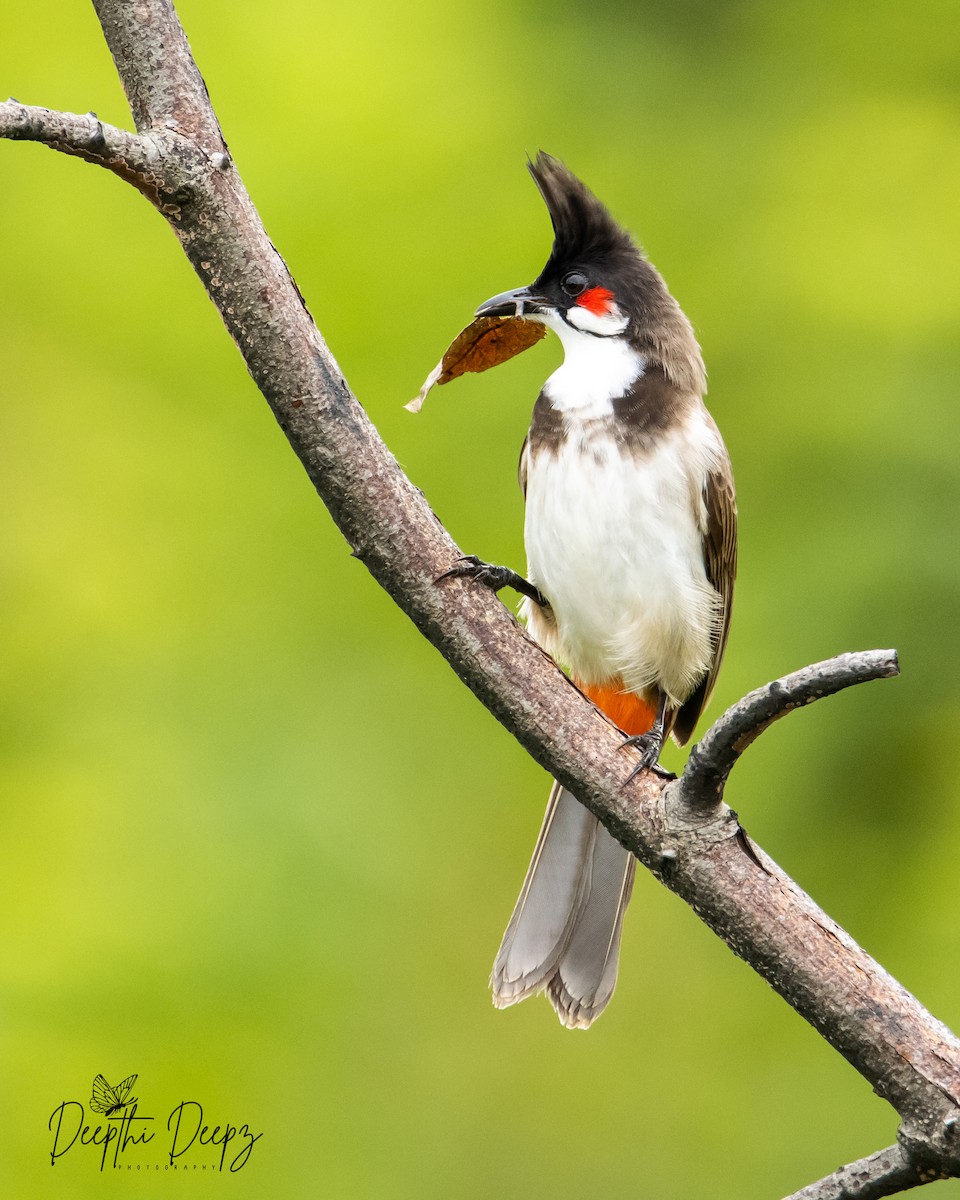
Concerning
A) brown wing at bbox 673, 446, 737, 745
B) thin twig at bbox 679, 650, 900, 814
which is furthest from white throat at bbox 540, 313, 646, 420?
thin twig at bbox 679, 650, 900, 814

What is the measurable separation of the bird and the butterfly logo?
51.0 inches

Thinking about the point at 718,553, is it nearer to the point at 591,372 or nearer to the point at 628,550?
the point at 628,550

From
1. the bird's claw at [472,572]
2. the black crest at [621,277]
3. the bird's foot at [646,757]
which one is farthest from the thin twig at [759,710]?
the black crest at [621,277]

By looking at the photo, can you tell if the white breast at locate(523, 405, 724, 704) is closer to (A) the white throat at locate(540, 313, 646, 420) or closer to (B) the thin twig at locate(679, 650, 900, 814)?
(A) the white throat at locate(540, 313, 646, 420)

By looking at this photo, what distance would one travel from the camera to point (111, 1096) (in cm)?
333

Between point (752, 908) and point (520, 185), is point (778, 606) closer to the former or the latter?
point (520, 185)

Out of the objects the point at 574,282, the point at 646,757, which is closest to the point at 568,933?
the point at 646,757

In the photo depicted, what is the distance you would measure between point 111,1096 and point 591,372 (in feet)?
6.51

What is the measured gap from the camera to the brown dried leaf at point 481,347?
2121 millimetres

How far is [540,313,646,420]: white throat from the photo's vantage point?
2605 millimetres

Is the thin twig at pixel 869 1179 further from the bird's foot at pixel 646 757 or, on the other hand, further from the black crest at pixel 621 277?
the black crest at pixel 621 277

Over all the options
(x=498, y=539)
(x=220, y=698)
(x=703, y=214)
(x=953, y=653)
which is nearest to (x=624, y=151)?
(x=703, y=214)

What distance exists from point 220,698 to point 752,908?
2149 mm

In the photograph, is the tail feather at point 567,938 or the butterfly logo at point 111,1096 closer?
the tail feather at point 567,938
